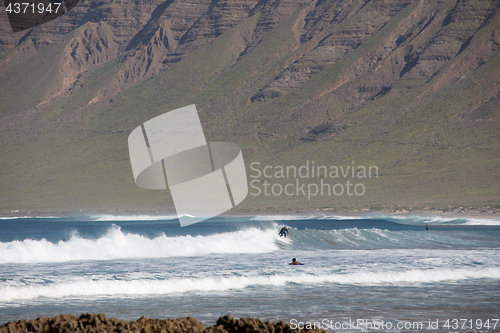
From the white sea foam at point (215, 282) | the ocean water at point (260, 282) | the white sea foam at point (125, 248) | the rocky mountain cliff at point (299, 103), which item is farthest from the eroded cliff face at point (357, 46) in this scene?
the white sea foam at point (215, 282)

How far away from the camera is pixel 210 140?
141m

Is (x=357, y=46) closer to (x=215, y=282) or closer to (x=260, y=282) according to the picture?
(x=260, y=282)

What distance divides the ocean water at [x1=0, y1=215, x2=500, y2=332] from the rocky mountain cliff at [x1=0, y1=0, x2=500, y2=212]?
6984 centimetres

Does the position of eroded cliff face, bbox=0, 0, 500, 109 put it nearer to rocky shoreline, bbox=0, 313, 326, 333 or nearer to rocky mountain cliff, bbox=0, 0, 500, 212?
rocky mountain cliff, bbox=0, 0, 500, 212

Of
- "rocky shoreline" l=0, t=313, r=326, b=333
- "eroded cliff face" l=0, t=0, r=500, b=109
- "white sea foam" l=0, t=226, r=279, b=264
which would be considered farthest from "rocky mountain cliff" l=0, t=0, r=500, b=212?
"rocky shoreline" l=0, t=313, r=326, b=333

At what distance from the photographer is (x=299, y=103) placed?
488ft

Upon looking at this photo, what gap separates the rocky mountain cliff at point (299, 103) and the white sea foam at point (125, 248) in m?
66.8

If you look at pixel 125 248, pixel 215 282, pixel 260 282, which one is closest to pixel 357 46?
pixel 125 248

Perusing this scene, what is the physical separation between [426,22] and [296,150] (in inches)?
2517

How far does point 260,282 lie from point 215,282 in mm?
1938

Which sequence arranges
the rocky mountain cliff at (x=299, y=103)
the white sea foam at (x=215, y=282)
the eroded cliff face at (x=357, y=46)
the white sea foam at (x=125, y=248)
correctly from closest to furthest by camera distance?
the white sea foam at (x=215, y=282) → the white sea foam at (x=125, y=248) → the rocky mountain cliff at (x=299, y=103) → the eroded cliff face at (x=357, y=46)

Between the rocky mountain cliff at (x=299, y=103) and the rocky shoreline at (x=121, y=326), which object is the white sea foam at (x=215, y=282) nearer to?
the rocky shoreline at (x=121, y=326)

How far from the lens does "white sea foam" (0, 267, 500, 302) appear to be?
19953 millimetres

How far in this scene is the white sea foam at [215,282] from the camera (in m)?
20.0
